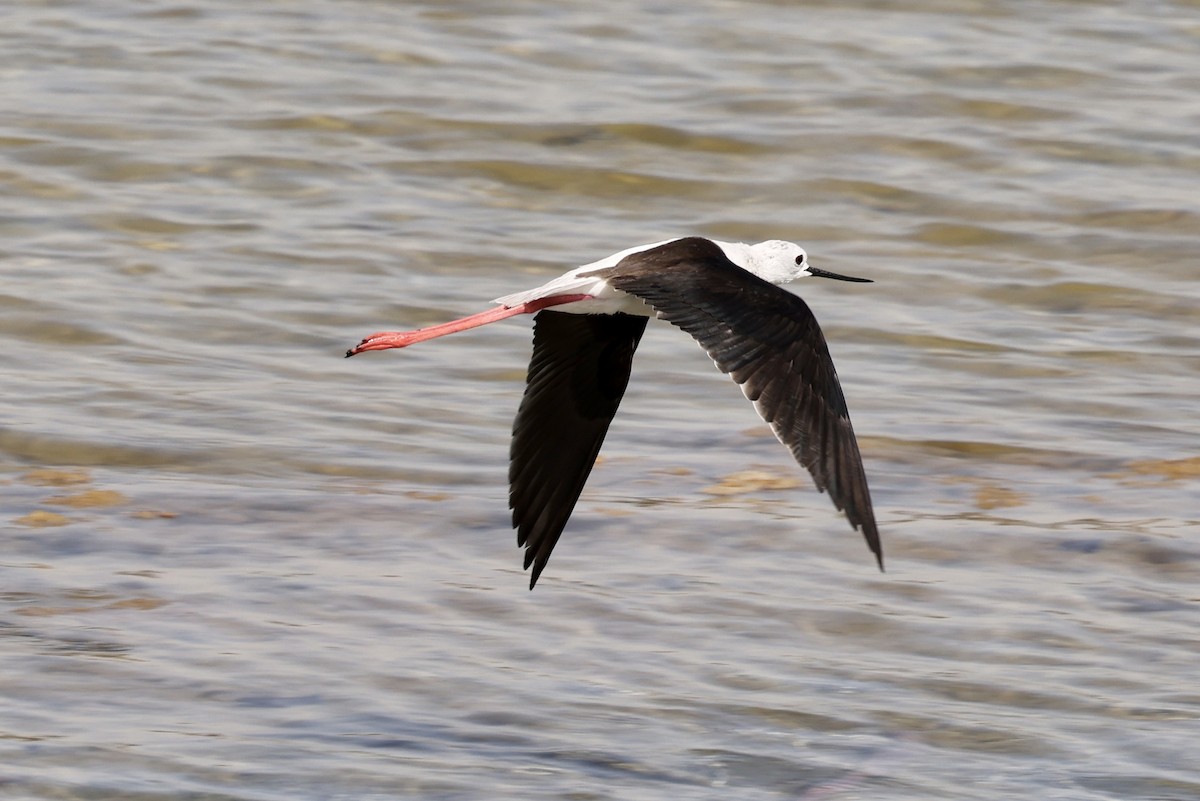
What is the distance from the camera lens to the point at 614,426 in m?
7.53

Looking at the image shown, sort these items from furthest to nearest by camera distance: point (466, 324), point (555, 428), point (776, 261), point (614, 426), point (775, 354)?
point (614, 426) < point (776, 261) < point (555, 428) < point (466, 324) < point (775, 354)

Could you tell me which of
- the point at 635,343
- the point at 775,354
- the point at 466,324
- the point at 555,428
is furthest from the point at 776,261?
the point at 775,354

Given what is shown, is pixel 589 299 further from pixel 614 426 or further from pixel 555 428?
pixel 614 426

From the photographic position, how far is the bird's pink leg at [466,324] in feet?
17.3

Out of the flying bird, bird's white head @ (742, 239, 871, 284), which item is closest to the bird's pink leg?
the flying bird

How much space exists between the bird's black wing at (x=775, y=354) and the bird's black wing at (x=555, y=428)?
641 mm

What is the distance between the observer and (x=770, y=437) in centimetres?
742

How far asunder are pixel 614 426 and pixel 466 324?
2.19 m

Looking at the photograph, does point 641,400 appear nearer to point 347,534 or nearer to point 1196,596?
point 347,534

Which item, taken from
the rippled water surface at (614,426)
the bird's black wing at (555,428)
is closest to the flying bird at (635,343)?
A: the bird's black wing at (555,428)

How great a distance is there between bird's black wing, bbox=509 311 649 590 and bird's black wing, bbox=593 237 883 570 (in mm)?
641

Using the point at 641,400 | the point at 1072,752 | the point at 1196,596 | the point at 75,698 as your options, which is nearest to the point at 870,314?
the point at 641,400

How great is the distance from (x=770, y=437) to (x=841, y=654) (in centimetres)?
194

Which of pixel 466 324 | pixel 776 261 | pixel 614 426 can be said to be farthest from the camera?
pixel 614 426
